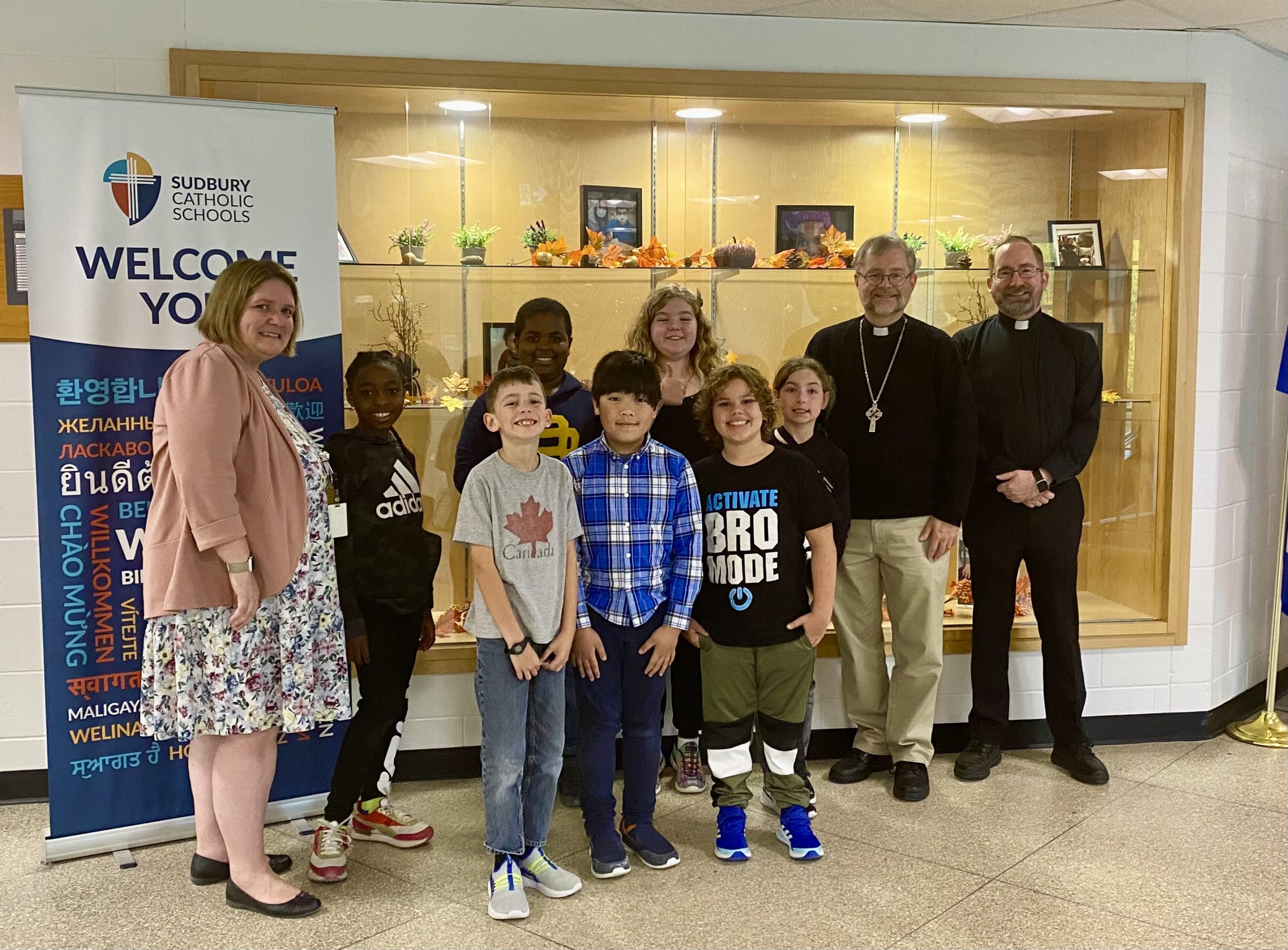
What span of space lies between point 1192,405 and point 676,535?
2.26 metres

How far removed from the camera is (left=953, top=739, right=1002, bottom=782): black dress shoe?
3.73m

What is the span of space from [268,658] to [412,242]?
164 centimetres

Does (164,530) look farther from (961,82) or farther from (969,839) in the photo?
(961,82)

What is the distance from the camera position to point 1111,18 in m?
3.82

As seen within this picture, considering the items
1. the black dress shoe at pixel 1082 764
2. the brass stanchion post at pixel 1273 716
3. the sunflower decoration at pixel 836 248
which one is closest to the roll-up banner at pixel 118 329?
the sunflower decoration at pixel 836 248

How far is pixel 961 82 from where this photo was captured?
391cm

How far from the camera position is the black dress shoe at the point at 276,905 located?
9.06 ft

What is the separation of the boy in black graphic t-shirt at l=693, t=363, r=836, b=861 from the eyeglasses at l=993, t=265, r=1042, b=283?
4.00 ft

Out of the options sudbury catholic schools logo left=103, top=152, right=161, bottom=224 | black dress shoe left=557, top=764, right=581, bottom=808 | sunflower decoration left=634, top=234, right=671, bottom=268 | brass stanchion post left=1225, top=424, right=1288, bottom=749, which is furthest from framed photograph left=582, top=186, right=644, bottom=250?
brass stanchion post left=1225, top=424, right=1288, bottom=749

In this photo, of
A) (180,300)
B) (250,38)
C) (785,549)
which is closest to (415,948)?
(785,549)

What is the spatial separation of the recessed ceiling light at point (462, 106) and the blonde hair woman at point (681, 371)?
3.09 ft

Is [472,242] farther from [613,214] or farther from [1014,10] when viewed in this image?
[1014,10]

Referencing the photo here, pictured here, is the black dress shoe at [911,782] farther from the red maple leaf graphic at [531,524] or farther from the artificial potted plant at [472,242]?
the artificial potted plant at [472,242]

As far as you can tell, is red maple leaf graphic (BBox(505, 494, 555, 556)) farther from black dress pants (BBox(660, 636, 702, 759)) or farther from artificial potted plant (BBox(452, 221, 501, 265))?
artificial potted plant (BBox(452, 221, 501, 265))
